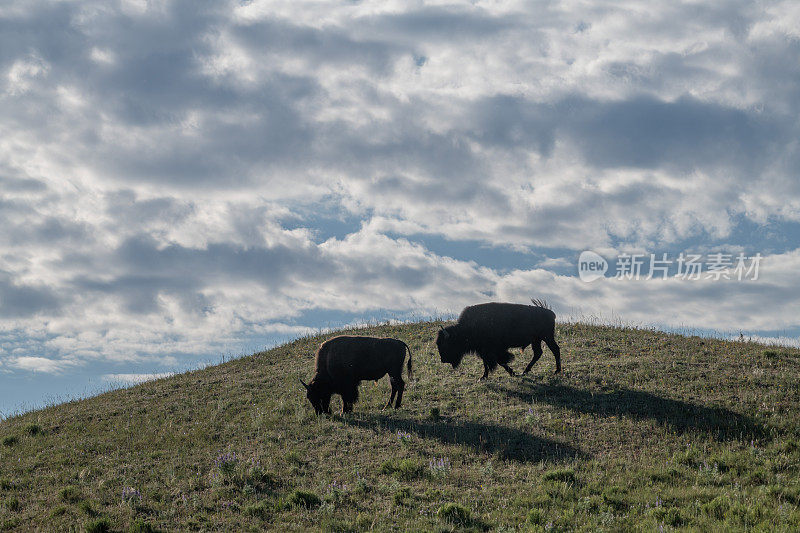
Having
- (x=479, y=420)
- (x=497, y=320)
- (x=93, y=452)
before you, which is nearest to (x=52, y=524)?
(x=93, y=452)

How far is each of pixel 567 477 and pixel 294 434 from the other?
8266mm

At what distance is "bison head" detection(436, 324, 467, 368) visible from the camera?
21.8 metres

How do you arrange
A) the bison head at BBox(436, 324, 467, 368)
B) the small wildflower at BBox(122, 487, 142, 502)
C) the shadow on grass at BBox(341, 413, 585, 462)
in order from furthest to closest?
1. the bison head at BBox(436, 324, 467, 368)
2. the shadow on grass at BBox(341, 413, 585, 462)
3. the small wildflower at BBox(122, 487, 142, 502)

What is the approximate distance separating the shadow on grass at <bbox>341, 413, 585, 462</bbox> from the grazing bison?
4.91 ft

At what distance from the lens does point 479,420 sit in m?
16.3

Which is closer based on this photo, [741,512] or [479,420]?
[741,512]

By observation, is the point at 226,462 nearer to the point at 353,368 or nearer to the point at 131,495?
the point at 131,495

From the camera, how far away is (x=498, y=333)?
2112 cm

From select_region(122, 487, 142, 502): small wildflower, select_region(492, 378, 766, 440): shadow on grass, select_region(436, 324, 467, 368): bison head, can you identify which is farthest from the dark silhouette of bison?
select_region(122, 487, 142, 502): small wildflower

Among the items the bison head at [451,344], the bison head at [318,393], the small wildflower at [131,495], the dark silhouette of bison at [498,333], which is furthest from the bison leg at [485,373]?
the small wildflower at [131,495]

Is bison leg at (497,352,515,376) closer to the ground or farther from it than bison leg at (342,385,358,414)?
farther from it

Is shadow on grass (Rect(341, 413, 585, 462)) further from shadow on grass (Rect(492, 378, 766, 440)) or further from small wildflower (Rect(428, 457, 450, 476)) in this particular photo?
shadow on grass (Rect(492, 378, 766, 440))

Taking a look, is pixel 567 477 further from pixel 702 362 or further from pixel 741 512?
pixel 702 362

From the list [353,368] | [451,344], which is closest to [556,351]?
[451,344]
